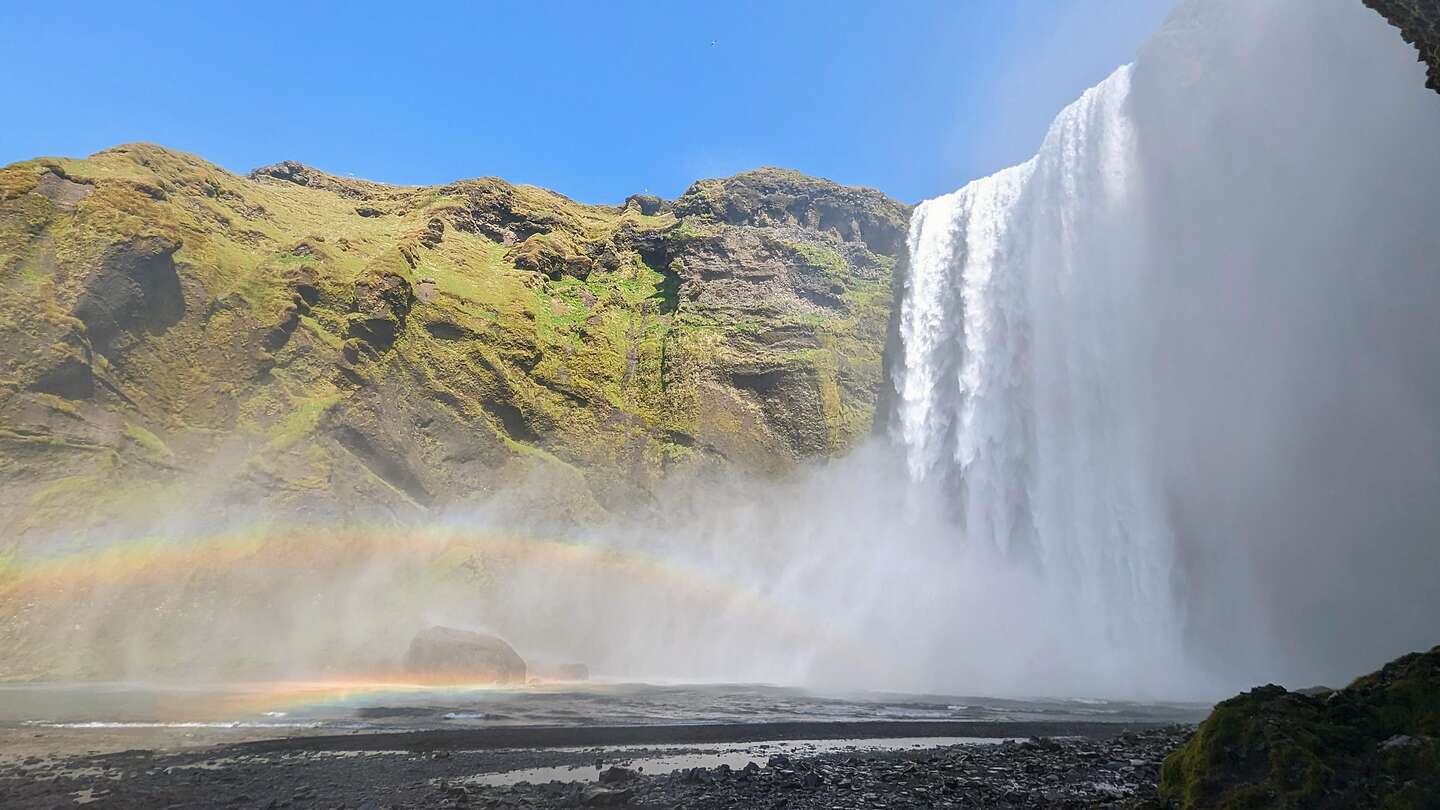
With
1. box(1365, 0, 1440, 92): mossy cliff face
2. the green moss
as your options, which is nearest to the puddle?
box(1365, 0, 1440, 92): mossy cliff face

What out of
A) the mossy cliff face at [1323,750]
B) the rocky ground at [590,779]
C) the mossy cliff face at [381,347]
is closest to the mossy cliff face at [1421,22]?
the mossy cliff face at [1323,750]

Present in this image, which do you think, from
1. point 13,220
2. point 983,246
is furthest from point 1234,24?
point 13,220

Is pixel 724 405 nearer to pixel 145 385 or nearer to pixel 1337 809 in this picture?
pixel 145 385

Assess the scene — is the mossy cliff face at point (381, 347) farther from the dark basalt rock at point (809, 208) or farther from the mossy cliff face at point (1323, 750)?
the mossy cliff face at point (1323, 750)

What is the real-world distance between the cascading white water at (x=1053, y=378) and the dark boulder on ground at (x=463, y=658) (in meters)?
31.0

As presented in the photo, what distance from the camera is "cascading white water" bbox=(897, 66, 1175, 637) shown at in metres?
43.7

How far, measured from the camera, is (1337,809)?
6.53 m

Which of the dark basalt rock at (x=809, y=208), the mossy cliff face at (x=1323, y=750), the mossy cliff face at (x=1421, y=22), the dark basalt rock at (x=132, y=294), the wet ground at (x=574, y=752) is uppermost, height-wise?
the dark basalt rock at (x=809, y=208)

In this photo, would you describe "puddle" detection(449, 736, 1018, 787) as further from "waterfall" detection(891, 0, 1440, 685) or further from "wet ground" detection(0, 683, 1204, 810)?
"waterfall" detection(891, 0, 1440, 685)

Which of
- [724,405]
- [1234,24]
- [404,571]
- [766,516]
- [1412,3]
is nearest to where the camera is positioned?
[1412,3]

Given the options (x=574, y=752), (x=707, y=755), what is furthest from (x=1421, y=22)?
(x=574, y=752)

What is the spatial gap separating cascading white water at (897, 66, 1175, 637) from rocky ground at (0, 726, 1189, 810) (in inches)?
1127

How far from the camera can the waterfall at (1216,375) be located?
120 ft

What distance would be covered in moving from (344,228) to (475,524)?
146ft
